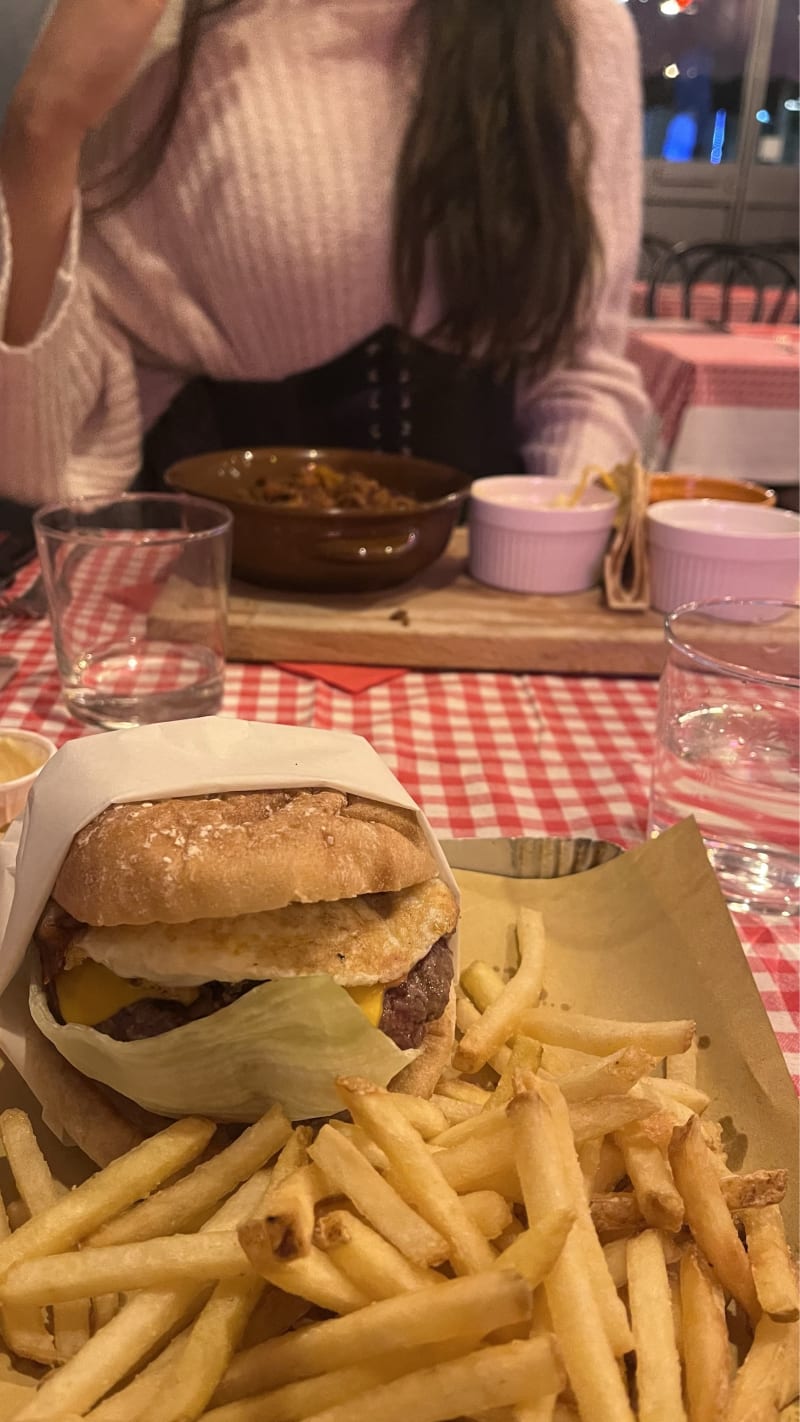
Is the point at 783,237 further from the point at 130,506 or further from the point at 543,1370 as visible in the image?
the point at 543,1370

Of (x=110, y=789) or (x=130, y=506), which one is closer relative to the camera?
(x=110, y=789)

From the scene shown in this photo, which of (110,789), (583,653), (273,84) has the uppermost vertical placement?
(273,84)

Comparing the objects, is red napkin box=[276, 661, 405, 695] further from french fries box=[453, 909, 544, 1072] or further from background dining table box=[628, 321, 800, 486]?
background dining table box=[628, 321, 800, 486]

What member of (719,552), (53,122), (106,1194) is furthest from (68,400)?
(106,1194)

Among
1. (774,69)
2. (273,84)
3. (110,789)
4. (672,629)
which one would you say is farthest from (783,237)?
(110,789)

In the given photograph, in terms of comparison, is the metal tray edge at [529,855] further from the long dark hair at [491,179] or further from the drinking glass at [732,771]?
the long dark hair at [491,179]

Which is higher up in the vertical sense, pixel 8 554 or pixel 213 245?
pixel 213 245
